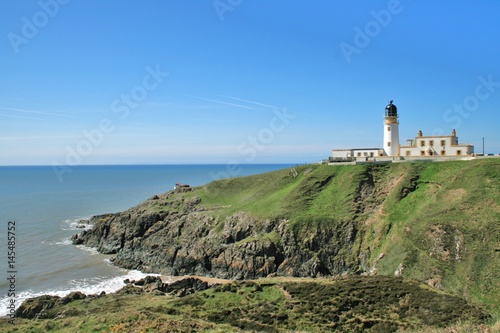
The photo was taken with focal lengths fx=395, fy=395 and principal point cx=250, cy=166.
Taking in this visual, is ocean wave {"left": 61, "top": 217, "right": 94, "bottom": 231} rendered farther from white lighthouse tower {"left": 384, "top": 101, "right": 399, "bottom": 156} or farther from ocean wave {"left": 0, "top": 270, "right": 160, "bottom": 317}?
white lighthouse tower {"left": 384, "top": 101, "right": 399, "bottom": 156}

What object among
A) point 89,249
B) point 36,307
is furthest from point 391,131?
point 36,307

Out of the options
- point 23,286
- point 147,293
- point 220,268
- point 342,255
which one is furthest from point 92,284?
point 342,255

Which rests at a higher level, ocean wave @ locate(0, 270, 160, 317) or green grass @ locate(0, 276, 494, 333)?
green grass @ locate(0, 276, 494, 333)

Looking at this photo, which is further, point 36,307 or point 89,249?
point 89,249

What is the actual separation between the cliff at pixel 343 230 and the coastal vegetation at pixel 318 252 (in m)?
0.15

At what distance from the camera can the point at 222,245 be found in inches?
2224

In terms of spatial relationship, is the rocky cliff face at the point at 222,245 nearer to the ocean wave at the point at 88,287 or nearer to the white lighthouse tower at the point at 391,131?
the ocean wave at the point at 88,287

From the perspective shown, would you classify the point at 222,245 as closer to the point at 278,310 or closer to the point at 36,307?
the point at 278,310

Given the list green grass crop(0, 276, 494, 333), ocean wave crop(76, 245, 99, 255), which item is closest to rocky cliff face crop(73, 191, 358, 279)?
ocean wave crop(76, 245, 99, 255)

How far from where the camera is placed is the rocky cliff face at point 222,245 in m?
51.0

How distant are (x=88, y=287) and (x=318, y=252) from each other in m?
29.7

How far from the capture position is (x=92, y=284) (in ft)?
169

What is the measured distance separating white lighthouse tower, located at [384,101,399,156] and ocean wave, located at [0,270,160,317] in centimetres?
4648

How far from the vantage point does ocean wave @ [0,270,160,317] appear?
1737 inches
